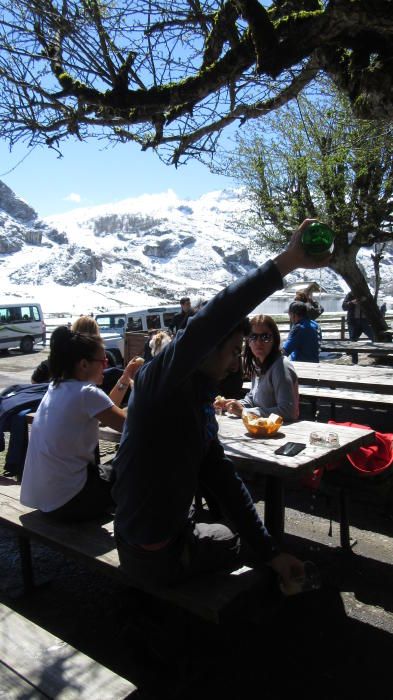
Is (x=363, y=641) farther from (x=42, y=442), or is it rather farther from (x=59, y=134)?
(x=59, y=134)

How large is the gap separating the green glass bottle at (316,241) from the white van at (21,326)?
25.0 m

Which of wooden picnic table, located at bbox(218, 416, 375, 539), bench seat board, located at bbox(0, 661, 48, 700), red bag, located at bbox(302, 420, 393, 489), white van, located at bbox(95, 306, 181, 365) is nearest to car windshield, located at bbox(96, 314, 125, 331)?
white van, located at bbox(95, 306, 181, 365)

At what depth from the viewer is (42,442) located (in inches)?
118

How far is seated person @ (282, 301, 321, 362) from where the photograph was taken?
7523mm

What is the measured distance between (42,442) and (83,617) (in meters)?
1.01

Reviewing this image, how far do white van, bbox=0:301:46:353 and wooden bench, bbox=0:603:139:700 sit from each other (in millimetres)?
24430

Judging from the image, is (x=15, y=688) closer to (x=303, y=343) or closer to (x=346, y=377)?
→ (x=346, y=377)

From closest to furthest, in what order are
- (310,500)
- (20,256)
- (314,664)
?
1. (314,664)
2. (310,500)
3. (20,256)

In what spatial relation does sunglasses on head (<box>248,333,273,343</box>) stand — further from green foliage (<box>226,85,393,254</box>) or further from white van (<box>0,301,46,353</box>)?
white van (<box>0,301,46,353</box>)

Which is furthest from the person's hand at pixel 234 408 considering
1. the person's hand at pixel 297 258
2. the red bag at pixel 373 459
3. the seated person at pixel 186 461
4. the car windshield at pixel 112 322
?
the car windshield at pixel 112 322

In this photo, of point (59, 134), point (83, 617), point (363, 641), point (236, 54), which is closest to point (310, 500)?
point (363, 641)

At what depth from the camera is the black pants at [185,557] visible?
2.23 m

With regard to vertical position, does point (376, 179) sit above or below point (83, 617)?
above

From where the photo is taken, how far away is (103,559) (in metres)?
2.56
